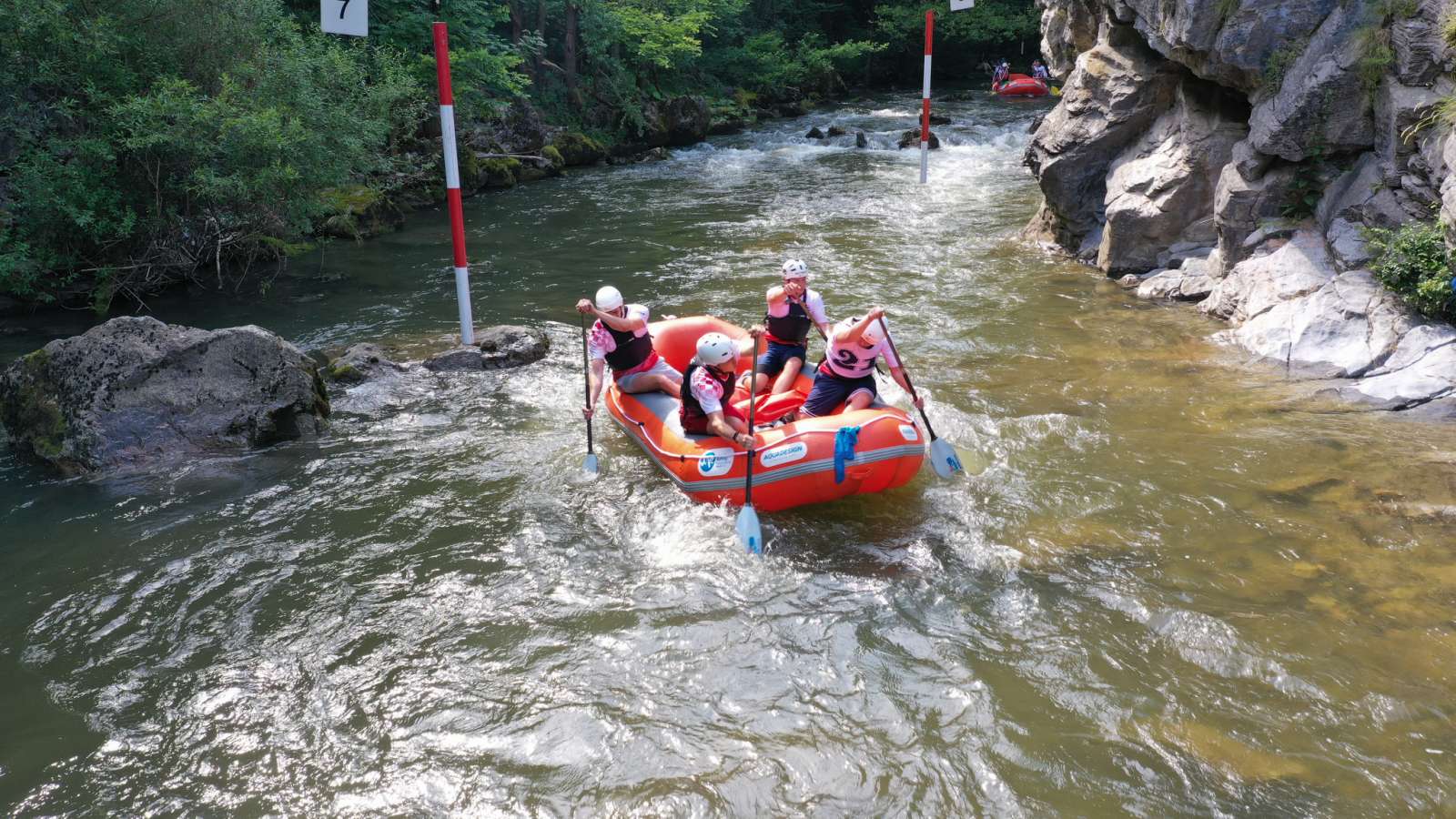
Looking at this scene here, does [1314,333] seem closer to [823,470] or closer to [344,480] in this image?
[823,470]

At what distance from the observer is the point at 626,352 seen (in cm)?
667

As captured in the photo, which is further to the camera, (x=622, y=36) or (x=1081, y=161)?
(x=622, y=36)

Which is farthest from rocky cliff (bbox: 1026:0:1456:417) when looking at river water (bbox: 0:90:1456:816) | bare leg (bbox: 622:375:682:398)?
bare leg (bbox: 622:375:682:398)

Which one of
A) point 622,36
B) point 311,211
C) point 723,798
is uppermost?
point 622,36

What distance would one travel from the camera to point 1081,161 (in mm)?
10562

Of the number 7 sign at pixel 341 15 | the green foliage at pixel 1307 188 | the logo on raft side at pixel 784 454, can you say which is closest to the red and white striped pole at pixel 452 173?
the number 7 sign at pixel 341 15

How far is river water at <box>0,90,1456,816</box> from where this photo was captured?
3.53 m

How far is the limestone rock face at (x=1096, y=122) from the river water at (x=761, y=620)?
11.7ft

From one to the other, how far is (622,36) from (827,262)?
11.6 metres

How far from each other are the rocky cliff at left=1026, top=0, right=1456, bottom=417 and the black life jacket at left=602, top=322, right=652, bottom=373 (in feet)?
16.3

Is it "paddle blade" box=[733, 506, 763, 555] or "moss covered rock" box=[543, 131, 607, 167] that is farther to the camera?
"moss covered rock" box=[543, 131, 607, 167]

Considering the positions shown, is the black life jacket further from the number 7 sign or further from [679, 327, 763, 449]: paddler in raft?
the number 7 sign

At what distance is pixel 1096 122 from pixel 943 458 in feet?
21.2

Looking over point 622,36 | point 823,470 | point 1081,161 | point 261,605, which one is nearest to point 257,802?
point 261,605
